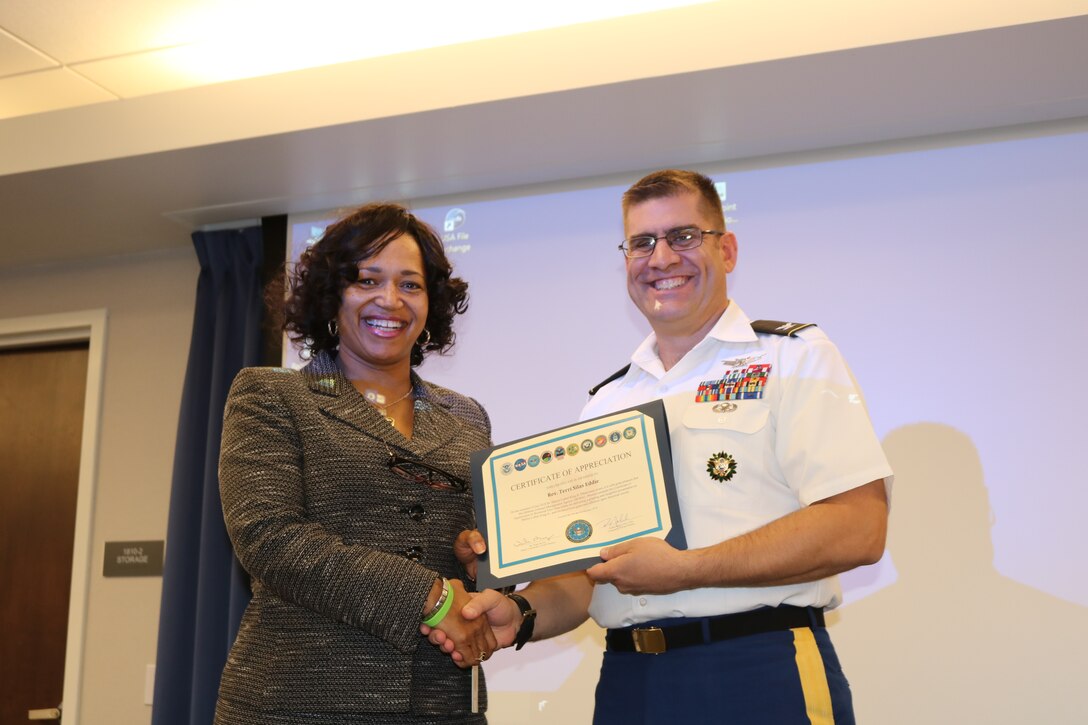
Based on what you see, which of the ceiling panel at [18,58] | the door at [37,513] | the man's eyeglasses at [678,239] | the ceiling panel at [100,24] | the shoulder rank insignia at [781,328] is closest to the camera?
the shoulder rank insignia at [781,328]

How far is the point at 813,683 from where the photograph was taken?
1.81 meters

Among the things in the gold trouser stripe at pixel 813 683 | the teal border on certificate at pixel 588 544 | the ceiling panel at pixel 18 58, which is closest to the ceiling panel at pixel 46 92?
the ceiling panel at pixel 18 58

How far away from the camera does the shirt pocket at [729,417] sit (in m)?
1.98

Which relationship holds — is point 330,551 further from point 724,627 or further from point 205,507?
point 205,507

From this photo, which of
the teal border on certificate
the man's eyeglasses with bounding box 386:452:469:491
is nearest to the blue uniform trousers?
the teal border on certificate

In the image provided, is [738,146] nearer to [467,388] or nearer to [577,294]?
[577,294]

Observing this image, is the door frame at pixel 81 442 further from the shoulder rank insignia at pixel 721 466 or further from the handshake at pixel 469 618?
the shoulder rank insignia at pixel 721 466

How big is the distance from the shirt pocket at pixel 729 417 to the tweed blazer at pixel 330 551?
0.50m

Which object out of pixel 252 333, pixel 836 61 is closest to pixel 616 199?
pixel 836 61

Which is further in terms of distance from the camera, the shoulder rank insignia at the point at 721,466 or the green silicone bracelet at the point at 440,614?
the shoulder rank insignia at the point at 721,466

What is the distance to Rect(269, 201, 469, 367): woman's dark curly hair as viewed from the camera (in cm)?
211

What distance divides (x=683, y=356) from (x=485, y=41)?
165 cm

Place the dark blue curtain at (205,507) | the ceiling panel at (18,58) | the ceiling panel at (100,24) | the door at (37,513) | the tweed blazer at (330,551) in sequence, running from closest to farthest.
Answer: the tweed blazer at (330,551) → the ceiling panel at (100,24) → the ceiling panel at (18,58) → the dark blue curtain at (205,507) → the door at (37,513)
